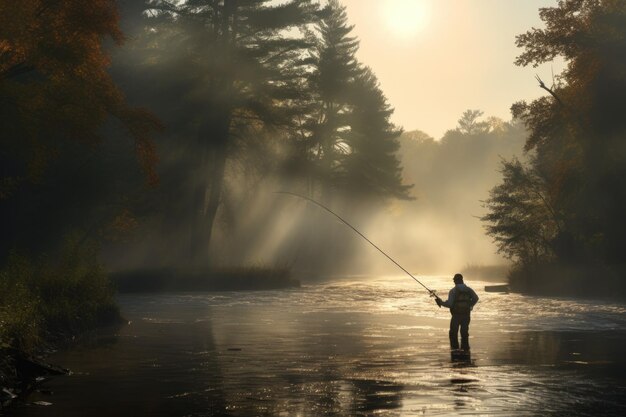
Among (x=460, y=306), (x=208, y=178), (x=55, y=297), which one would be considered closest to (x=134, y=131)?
(x=55, y=297)

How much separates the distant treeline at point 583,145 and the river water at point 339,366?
→ 399 inches

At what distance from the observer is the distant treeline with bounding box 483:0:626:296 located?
4528 centimetres

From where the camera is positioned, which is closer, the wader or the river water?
the river water

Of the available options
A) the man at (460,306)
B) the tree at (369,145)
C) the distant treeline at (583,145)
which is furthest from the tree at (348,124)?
the man at (460,306)

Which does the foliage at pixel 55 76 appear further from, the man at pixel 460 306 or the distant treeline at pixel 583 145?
the distant treeline at pixel 583 145

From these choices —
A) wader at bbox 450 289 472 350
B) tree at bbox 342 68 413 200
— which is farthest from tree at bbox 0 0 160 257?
tree at bbox 342 68 413 200

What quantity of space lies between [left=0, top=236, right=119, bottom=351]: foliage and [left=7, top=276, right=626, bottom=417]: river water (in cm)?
88

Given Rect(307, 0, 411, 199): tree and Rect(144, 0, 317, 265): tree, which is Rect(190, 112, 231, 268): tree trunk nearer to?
Rect(144, 0, 317, 265): tree

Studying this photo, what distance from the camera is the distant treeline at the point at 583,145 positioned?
149ft

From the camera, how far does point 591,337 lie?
2709cm

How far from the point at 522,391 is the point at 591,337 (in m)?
11.8

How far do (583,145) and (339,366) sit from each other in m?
30.0

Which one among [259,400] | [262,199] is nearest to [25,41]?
[259,400]

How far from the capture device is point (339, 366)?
1981 centimetres
